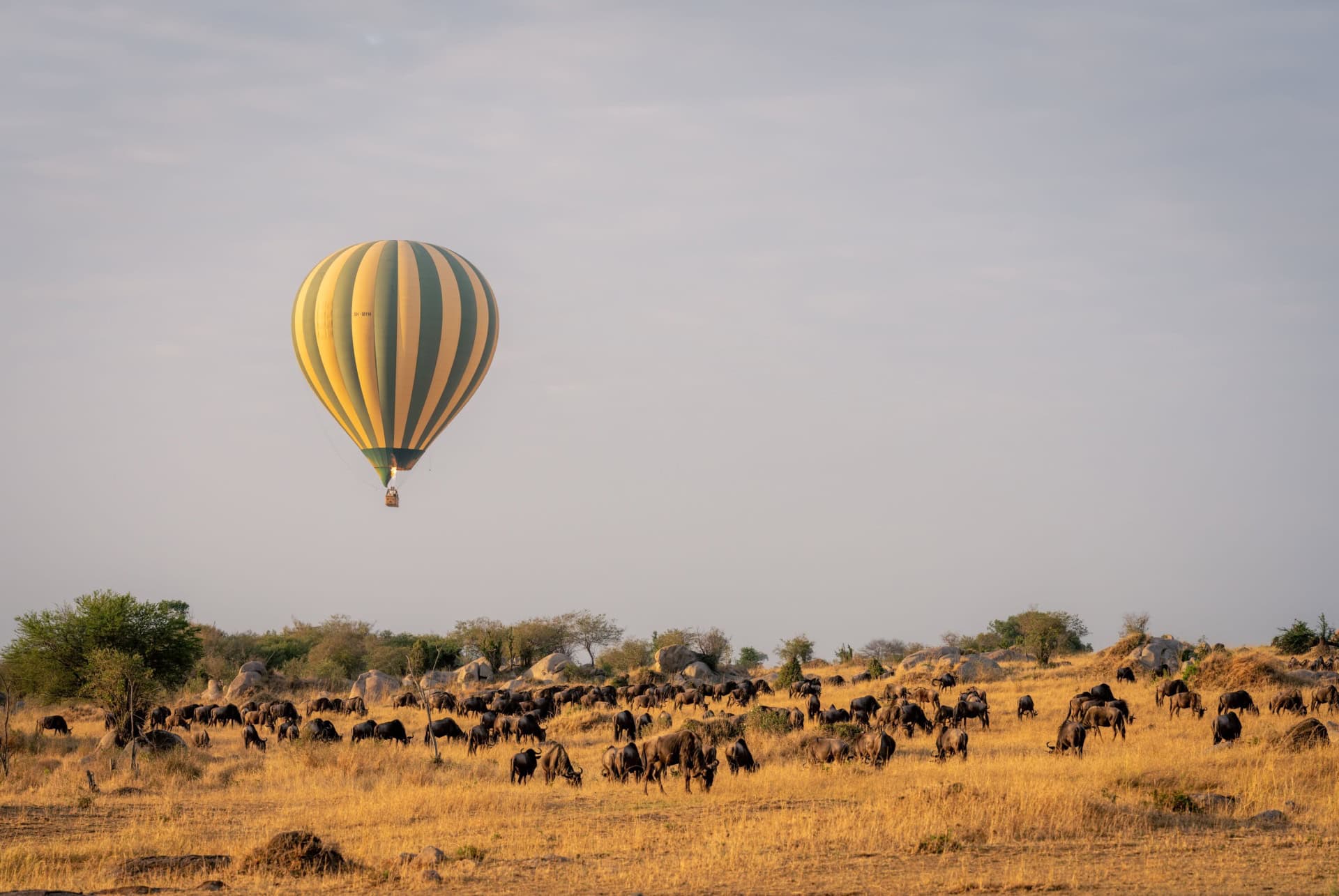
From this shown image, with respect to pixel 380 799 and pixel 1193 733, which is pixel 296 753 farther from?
pixel 1193 733

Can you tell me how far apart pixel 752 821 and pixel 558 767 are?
7.18 m

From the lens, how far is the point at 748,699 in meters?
44.1

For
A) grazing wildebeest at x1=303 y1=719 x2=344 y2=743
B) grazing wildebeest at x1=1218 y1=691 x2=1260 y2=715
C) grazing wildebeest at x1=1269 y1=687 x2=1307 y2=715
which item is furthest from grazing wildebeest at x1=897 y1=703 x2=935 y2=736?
grazing wildebeest at x1=303 y1=719 x2=344 y2=743

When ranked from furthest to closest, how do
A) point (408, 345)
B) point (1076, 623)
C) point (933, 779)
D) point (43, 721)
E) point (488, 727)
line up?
point (1076, 623) → point (408, 345) → point (43, 721) → point (488, 727) → point (933, 779)

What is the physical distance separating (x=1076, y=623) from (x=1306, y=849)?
66.7 m

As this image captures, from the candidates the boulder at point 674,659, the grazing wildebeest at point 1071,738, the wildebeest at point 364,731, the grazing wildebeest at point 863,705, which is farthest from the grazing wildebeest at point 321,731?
the boulder at point 674,659

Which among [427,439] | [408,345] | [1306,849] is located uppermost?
[408,345]

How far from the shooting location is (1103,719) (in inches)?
1111

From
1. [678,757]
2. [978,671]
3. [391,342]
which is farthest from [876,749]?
[978,671]

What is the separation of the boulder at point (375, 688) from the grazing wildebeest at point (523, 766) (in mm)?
34641

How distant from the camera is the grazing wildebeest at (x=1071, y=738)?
25.1 metres

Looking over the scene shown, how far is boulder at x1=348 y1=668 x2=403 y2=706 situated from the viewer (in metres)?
57.9

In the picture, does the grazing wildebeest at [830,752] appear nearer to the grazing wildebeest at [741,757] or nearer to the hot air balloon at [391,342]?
the grazing wildebeest at [741,757]

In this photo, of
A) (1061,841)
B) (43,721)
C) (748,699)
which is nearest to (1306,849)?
(1061,841)
